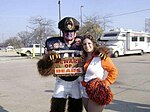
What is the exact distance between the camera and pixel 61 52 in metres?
3.70

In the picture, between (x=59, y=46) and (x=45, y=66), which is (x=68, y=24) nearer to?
(x=59, y=46)

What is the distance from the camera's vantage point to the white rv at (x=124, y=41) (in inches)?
1035

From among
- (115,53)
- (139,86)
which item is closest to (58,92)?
(139,86)

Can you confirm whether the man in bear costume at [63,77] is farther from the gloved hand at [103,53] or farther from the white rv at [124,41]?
the white rv at [124,41]

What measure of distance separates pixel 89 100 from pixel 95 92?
0.18 m

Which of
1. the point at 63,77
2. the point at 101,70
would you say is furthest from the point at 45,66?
the point at 101,70

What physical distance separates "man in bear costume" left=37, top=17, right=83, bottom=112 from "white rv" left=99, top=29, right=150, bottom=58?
21758 mm

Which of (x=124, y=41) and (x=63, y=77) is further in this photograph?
(x=124, y=41)

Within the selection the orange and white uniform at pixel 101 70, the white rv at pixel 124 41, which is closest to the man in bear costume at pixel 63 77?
the orange and white uniform at pixel 101 70

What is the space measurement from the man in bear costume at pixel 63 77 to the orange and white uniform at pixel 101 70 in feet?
1.22

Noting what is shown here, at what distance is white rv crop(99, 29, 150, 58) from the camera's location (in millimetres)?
26297

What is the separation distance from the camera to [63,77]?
3.64m

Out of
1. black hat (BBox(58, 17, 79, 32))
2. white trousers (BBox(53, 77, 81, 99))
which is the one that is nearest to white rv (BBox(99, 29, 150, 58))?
black hat (BBox(58, 17, 79, 32))

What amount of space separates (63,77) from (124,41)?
934 inches
